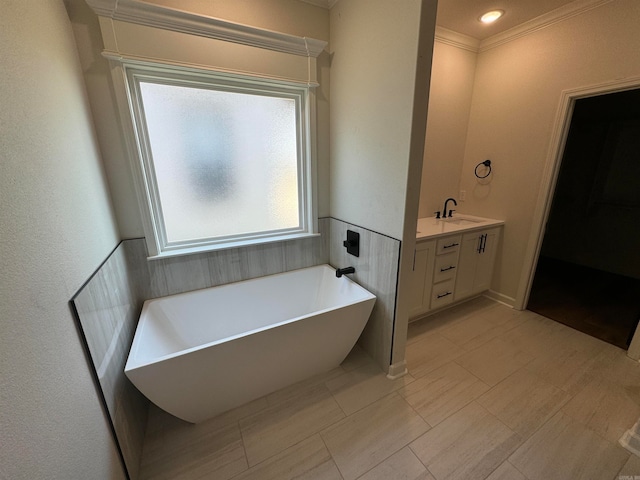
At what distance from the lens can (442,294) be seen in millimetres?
2334

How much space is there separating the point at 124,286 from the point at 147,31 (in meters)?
1.46

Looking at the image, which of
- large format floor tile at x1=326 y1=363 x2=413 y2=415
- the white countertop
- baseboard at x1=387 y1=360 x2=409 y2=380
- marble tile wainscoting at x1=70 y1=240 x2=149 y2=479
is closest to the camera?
marble tile wainscoting at x1=70 y1=240 x2=149 y2=479

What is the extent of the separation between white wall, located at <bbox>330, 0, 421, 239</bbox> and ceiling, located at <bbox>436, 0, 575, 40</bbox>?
0.86m

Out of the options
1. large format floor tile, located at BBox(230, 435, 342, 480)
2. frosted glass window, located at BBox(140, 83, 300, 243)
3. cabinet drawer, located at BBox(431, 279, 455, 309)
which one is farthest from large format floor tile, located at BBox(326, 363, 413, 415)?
frosted glass window, located at BBox(140, 83, 300, 243)

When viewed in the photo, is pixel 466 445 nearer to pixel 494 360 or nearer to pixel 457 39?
pixel 494 360

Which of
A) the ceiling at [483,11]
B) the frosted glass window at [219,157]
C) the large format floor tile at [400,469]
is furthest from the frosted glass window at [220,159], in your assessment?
the large format floor tile at [400,469]

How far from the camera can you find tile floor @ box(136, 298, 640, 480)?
1.22 m

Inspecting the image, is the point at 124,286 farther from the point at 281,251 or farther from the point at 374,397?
the point at 374,397

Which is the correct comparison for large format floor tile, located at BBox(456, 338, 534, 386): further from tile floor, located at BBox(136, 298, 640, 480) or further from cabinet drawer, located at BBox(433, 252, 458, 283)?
cabinet drawer, located at BBox(433, 252, 458, 283)

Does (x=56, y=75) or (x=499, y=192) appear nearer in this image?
(x=56, y=75)

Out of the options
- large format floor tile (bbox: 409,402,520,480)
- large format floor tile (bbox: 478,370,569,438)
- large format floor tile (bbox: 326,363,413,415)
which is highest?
large format floor tile (bbox: 478,370,569,438)

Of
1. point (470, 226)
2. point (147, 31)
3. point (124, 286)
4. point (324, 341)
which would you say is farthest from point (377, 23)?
point (124, 286)

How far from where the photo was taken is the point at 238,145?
1.85m

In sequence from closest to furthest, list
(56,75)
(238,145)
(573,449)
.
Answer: (56,75) → (573,449) → (238,145)
